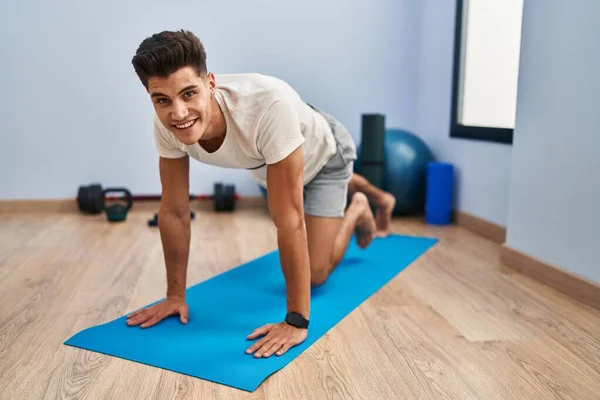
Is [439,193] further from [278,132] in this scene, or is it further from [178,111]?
[178,111]

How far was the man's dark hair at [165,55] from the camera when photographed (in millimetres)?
1329

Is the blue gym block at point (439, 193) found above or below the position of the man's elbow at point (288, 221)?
below

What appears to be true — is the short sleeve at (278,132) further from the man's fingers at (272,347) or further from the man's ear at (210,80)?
the man's fingers at (272,347)

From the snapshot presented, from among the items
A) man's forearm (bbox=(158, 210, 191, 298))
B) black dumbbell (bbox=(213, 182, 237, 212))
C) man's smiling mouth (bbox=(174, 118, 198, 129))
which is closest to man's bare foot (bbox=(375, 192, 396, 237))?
black dumbbell (bbox=(213, 182, 237, 212))

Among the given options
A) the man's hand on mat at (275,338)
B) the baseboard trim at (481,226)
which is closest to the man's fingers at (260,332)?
the man's hand on mat at (275,338)

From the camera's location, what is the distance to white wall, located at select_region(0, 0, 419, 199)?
3.32m

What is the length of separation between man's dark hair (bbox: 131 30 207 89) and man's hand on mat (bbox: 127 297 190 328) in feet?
2.53

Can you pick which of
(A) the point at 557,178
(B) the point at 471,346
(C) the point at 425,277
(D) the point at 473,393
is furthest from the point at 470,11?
(D) the point at 473,393

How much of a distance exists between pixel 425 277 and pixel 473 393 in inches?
37.4

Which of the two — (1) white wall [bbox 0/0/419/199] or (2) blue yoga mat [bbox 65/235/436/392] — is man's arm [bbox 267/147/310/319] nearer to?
(2) blue yoga mat [bbox 65/235/436/392]

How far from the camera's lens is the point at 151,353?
4.85 ft

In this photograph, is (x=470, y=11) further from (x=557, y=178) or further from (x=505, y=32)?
(x=557, y=178)

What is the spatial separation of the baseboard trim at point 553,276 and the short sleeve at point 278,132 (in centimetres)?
120

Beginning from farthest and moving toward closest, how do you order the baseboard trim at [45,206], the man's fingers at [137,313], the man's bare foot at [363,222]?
the baseboard trim at [45,206] → the man's bare foot at [363,222] → the man's fingers at [137,313]
